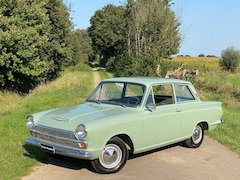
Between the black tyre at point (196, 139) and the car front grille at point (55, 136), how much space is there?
3147 millimetres

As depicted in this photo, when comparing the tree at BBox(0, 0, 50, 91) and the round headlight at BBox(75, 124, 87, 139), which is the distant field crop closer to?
the tree at BBox(0, 0, 50, 91)

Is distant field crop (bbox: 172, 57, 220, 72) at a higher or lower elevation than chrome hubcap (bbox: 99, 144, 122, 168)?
higher

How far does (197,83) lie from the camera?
77.5ft

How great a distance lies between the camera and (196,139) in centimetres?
789

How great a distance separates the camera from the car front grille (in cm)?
555

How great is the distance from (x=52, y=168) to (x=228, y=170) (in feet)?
10.6

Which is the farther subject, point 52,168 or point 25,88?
point 25,88

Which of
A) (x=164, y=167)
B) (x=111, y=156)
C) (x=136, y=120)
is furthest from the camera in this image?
(x=164, y=167)

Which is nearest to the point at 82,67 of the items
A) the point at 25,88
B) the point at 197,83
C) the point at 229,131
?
the point at 25,88

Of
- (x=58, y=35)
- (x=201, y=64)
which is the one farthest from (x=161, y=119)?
(x=201, y=64)

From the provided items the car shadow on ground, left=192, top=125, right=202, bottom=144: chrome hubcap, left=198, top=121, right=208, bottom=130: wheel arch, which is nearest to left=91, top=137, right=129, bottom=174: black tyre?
the car shadow on ground

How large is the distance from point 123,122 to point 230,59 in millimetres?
45656

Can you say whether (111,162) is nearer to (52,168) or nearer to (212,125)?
(52,168)

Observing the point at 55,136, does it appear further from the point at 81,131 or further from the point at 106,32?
the point at 106,32
